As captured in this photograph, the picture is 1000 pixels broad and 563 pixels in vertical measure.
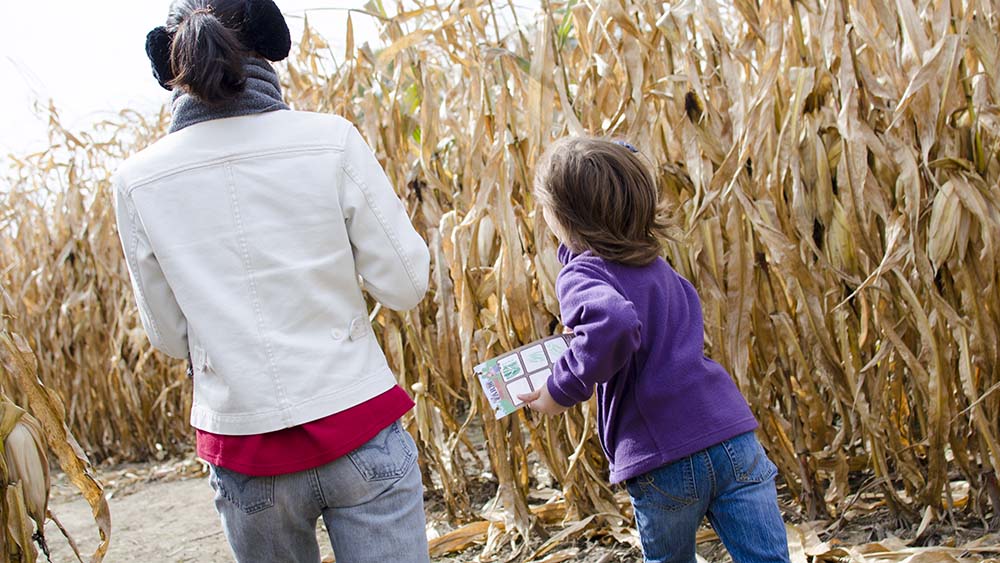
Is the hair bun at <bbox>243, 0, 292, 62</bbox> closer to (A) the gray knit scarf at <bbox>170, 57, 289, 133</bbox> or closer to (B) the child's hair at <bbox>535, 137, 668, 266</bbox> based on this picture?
(A) the gray knit scarf at <bbox>170, 57, 289, 133</bbox>

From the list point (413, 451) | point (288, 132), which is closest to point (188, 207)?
point (288, 132)

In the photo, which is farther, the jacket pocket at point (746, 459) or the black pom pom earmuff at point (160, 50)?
the jacket pocket at point (746, 459)

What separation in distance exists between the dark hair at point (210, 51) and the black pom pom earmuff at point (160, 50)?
3 cm

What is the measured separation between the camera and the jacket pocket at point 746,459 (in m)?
1.41

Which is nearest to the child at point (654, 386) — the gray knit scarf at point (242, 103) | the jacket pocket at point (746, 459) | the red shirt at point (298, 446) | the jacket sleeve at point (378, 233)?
the jacket pocket at point (746, 459)

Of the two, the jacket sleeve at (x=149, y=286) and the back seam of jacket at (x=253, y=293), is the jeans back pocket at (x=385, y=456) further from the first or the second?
the jacket sleeve at (x=149, y=286)

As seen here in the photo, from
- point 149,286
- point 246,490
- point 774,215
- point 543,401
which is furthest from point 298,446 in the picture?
point 774,215

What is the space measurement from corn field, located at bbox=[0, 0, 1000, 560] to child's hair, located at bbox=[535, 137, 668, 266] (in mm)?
357

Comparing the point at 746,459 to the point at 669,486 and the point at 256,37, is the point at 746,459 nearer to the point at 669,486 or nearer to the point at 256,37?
the point at 669,486

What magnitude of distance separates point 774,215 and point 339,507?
1.10 metres

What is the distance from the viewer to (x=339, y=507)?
4.05 ft

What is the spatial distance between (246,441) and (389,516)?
0.72 feet

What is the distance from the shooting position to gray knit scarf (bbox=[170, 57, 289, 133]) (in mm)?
1212

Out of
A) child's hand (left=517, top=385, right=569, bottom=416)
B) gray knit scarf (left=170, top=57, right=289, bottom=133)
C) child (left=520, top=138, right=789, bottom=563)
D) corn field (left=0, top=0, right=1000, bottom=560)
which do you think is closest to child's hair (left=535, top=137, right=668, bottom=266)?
child (left=520, top=138, right=789, bottom=563)
